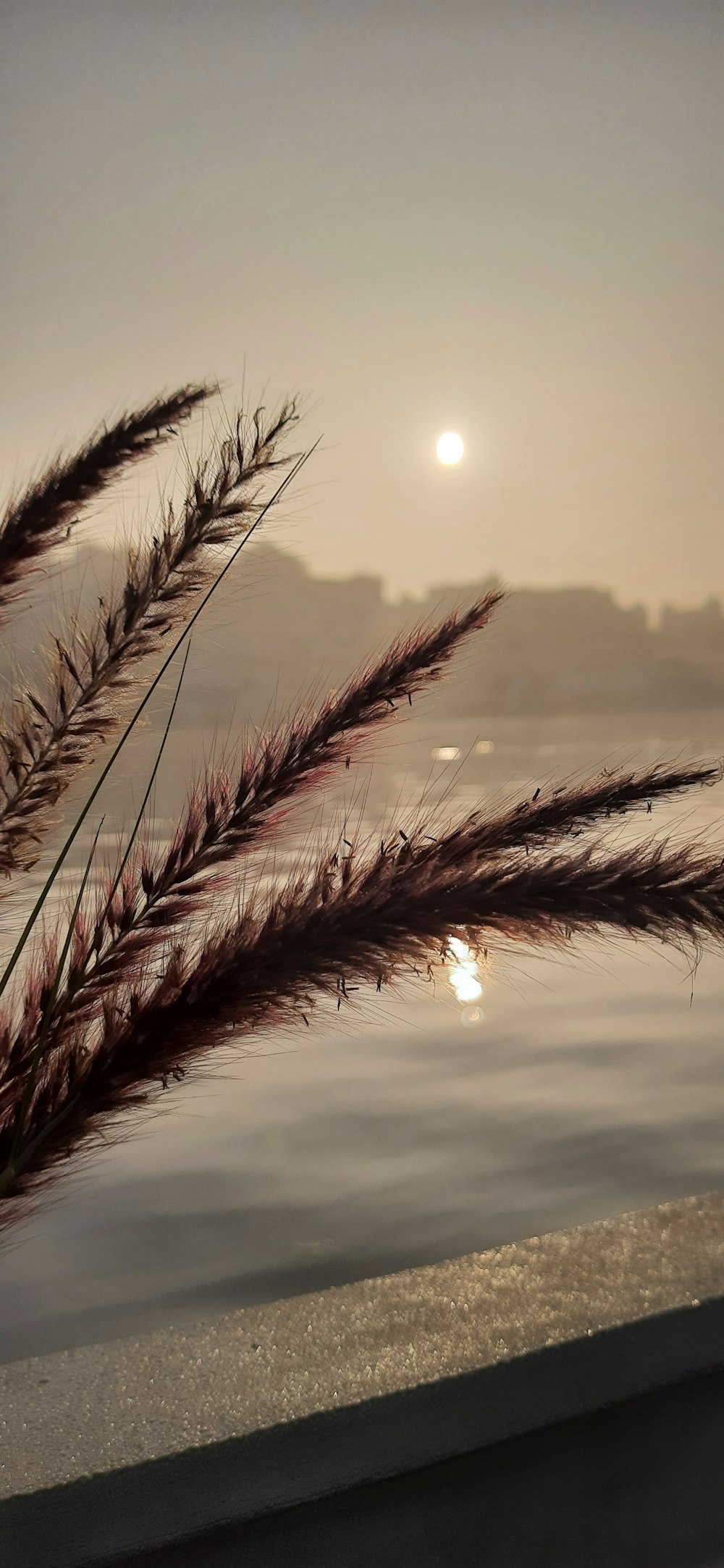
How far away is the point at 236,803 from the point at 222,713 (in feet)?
0.36

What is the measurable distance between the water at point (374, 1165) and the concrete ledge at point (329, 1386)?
0.20 meters

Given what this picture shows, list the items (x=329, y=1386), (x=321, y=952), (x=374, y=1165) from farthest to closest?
(x=374, y=1165), (x=329, y=1386), (x=321, y=952)

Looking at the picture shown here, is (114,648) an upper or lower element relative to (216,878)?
upper

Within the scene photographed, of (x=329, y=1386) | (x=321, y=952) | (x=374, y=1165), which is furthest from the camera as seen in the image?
(x=374, y=1165)

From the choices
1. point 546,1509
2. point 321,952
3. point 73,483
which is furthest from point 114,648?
point 546,1509

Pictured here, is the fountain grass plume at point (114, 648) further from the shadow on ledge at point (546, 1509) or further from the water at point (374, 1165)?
the shadow on ledge at point (546, 1509)

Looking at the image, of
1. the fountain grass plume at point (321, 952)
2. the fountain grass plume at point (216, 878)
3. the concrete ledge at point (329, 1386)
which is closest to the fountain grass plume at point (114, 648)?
the fountain grass plume at point (216, 878)

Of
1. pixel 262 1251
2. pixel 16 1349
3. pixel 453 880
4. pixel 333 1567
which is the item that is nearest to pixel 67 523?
pixel 453 880

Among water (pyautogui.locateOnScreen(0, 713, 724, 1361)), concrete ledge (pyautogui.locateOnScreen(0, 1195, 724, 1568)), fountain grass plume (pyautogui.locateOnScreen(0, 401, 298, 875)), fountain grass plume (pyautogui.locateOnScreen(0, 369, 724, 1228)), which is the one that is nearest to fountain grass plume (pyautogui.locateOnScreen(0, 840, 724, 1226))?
fountain grass plume (pyautogui.locateOnScreen(0, 369, 724, 1228))

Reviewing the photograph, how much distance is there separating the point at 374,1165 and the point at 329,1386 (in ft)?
3.54

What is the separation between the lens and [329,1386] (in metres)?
1.00

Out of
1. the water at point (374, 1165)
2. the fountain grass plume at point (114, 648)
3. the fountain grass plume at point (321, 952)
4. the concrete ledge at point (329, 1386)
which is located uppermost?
the fountain grass plume at point (114, 648)

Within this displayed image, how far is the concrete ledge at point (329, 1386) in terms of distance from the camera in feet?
2.95

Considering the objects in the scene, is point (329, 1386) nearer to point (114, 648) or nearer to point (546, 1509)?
point (546, 1509)
